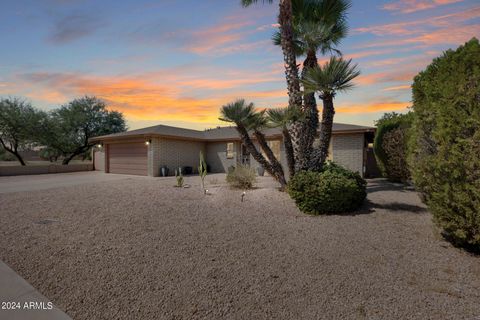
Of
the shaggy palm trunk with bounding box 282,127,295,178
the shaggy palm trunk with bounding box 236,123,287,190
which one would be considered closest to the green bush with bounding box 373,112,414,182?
the shaggy palm trunk with bounding box 282,127,295,178

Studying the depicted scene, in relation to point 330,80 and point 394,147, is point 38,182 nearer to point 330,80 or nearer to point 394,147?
point 330,80

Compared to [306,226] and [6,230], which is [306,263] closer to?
[306,226]

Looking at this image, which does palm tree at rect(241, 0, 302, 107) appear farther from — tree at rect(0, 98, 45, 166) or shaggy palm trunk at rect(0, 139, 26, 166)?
shaggy palm trunk at rect(0, 139, 26, 166)

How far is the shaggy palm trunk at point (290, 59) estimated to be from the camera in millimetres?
8461

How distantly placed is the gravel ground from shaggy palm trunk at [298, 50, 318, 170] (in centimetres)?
206

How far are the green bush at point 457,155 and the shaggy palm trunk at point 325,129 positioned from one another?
3.16m

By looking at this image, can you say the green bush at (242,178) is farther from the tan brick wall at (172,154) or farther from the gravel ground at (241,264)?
the tan brick wall at (172,154)

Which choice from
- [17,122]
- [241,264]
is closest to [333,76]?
[241,264]

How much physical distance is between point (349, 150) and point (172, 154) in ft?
39.5

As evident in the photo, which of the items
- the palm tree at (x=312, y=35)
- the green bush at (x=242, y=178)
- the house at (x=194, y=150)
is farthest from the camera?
the house at (x=194, y=150)

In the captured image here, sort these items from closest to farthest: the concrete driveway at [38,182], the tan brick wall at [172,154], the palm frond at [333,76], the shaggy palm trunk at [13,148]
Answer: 1. the palm frond at [333,76]
2. the concrete driveway at [38,182]
3. the tan brick wall at [172,154]
4. the shaggy palm trunk at [13,148]

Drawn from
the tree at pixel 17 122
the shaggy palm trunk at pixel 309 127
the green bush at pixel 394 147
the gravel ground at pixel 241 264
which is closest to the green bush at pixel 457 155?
the gravel ground at pixel 241 264

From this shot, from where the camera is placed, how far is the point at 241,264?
3.62 m

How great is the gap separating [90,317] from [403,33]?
10.5 meters
